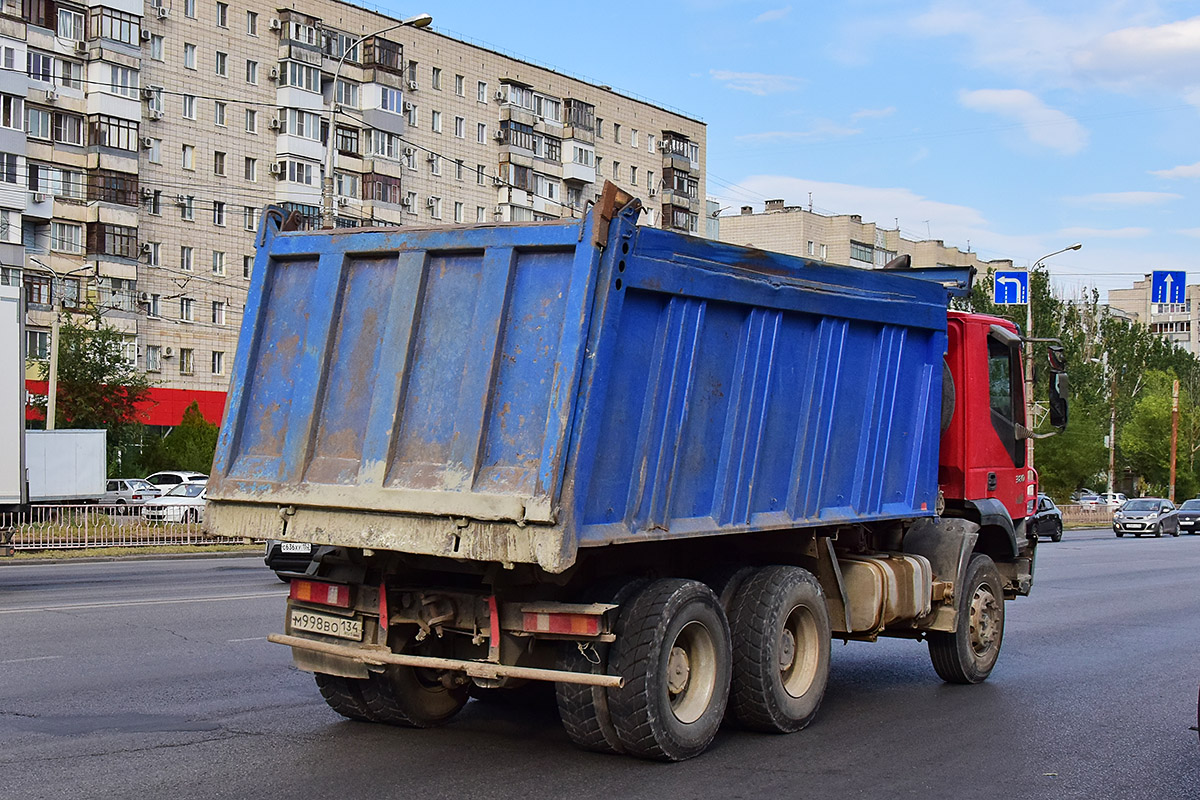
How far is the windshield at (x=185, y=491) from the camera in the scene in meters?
40.7

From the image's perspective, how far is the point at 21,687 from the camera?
914cm

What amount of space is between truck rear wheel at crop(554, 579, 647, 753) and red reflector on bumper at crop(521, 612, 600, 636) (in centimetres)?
20

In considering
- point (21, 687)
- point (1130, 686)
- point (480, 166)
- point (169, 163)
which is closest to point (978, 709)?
point (1130, 686)

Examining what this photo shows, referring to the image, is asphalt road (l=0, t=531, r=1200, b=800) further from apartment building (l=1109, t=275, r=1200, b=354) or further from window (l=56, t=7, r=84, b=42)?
apartment building (l=1109, t=275, r=1200, b=354)

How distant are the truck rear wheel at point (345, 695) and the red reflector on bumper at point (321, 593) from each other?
0.57 meters

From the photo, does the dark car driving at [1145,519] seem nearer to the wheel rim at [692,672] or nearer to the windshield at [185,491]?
the windshield at [185,491]

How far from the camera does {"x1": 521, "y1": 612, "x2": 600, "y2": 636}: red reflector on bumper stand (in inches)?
262

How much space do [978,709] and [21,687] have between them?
6.29 meters

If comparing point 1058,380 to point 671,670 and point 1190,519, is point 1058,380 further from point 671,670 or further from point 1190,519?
point 1190,519

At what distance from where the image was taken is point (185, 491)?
41.4m

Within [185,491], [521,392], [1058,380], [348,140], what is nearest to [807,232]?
[348,140]

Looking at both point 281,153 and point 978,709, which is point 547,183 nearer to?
point 281,153

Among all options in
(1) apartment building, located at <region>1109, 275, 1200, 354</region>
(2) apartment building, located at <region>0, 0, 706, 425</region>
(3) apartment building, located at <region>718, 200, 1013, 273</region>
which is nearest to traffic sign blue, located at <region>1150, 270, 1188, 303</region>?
(2) apartment building, located at <region>0, 0, 706, 425</region>

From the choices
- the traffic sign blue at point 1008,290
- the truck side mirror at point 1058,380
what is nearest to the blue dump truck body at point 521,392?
the truck side mirror at point 1058,380
